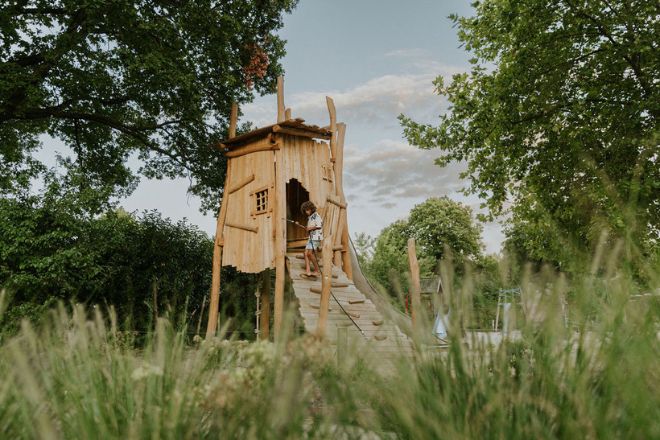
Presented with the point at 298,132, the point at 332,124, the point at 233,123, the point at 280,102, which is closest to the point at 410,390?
the point at 298,132

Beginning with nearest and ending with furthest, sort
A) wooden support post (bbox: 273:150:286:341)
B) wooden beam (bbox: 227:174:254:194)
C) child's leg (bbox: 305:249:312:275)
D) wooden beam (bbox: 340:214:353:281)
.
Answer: wooden support post (bbox: 273:150:286:341)
child's leg (bbox: 305:249:312:275)
wooden beam (bbox: 227:174:254:194)
wooden beam (bbox: 340:214:353:281)

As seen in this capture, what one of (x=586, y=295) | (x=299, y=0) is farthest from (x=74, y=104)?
(x=586, y=295)

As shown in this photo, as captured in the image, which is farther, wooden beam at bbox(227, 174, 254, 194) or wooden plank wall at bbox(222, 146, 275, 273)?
wooden beam at bbox(227, 174, 254, 194)

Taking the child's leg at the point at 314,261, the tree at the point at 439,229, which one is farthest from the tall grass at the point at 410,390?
the tree at the point at 439,229

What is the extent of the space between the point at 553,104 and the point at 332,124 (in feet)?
19.3

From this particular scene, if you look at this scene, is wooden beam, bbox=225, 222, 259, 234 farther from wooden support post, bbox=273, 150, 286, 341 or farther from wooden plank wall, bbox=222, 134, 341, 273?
wooden support post, bbox=273, 150, 286, 341

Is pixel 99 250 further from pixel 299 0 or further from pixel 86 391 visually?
pixel 86 391

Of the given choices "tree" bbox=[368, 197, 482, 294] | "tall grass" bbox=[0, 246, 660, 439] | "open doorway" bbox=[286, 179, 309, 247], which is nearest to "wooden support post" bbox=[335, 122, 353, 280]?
"open doorway" bbox=[286, 179, 309, 247]

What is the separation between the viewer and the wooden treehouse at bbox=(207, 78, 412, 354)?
10742mm

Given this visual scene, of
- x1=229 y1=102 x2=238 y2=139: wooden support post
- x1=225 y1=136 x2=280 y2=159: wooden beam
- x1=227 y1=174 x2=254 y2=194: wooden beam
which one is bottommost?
x1=227 y1=174 x2=254 y2=194: wooden beam

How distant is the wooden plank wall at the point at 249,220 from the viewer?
441 inches

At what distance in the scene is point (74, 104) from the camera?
14.9 meters

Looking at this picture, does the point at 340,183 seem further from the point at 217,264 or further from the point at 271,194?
the point at 217,264

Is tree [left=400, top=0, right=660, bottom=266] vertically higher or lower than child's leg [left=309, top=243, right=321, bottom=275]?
higher
